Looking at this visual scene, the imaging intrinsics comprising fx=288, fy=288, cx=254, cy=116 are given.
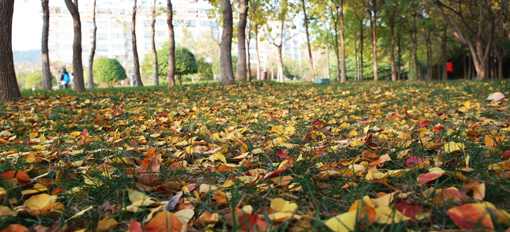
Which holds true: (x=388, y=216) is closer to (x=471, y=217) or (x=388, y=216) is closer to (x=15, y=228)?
(x=471, y=217)

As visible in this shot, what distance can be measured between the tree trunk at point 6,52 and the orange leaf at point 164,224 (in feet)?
19.8

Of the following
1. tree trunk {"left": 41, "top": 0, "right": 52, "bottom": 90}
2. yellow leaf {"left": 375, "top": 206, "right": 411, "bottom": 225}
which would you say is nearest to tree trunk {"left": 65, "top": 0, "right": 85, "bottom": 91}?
tree trunk {"left": 41, "top": 0, "right": 52, "bottom": 90}

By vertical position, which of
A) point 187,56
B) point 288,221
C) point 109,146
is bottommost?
point 288,221

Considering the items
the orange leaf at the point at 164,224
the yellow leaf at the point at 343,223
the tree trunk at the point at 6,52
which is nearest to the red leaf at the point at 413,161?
the yellow leaf at the point at 343,223

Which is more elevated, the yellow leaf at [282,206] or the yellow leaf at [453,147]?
the yellow leaf at [453,147]

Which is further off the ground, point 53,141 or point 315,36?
point 315,36

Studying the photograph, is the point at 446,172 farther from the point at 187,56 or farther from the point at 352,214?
the point at 187,56

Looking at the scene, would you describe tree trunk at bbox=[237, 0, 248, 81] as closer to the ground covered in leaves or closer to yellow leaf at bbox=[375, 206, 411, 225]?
the ground covered in leaves

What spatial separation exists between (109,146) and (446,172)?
80.8 inches

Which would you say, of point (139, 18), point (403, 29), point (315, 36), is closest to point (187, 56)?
point (315, 36)

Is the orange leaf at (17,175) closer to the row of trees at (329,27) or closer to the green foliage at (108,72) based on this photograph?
the row of trees at (329,27)

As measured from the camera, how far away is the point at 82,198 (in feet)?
3.99

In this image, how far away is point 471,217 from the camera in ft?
2.86

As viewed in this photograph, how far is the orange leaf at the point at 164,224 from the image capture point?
3.20 feet
